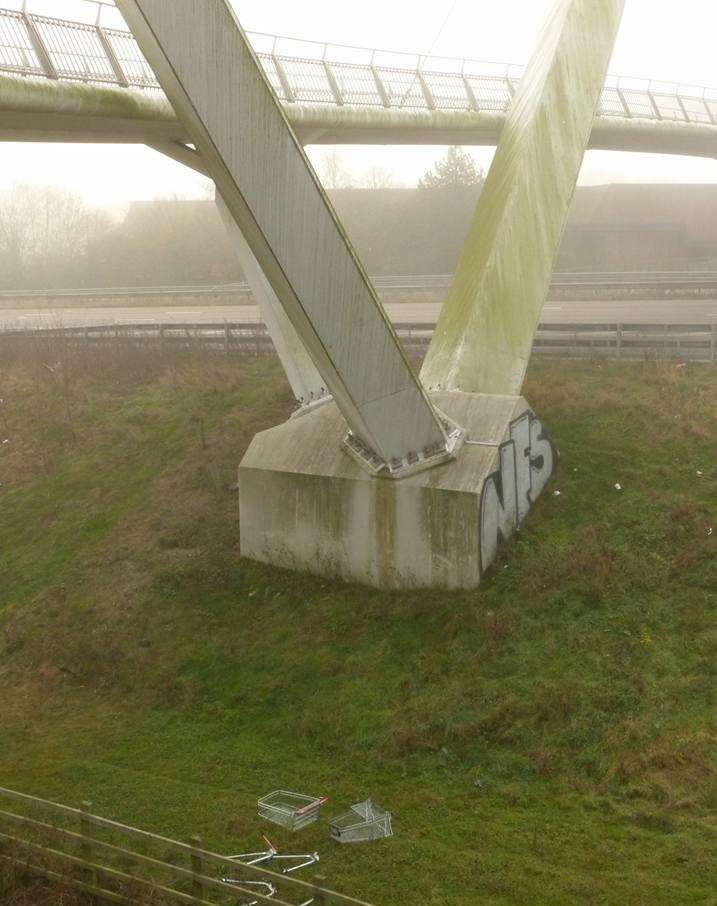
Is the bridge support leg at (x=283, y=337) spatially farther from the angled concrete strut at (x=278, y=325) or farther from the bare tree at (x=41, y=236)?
the bare tree at (x=41, y=236)

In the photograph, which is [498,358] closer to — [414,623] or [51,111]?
[414,623]

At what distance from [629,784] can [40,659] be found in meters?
7.89

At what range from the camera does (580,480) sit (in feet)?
49.2

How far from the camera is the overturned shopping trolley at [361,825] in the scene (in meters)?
9.06

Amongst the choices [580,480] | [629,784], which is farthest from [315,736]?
[580,480]

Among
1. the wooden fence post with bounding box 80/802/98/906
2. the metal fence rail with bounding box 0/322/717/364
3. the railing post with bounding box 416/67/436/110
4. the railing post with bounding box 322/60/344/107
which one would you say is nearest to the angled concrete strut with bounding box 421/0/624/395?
the railing post with bounding box 416/67/436/110

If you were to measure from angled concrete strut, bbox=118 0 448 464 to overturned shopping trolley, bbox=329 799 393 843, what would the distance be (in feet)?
16.2

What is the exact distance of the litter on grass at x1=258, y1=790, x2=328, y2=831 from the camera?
9362 millimetres

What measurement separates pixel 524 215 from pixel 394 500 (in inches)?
202

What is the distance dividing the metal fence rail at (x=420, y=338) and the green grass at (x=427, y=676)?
2.67ft

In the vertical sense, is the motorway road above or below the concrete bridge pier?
above

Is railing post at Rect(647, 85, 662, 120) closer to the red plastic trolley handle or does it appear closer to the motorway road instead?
the motorway road

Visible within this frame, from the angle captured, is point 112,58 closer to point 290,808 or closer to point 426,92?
point 426,92

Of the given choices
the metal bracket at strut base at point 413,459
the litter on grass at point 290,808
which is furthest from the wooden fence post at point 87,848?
the metal bracket at strut base at point 413,459
